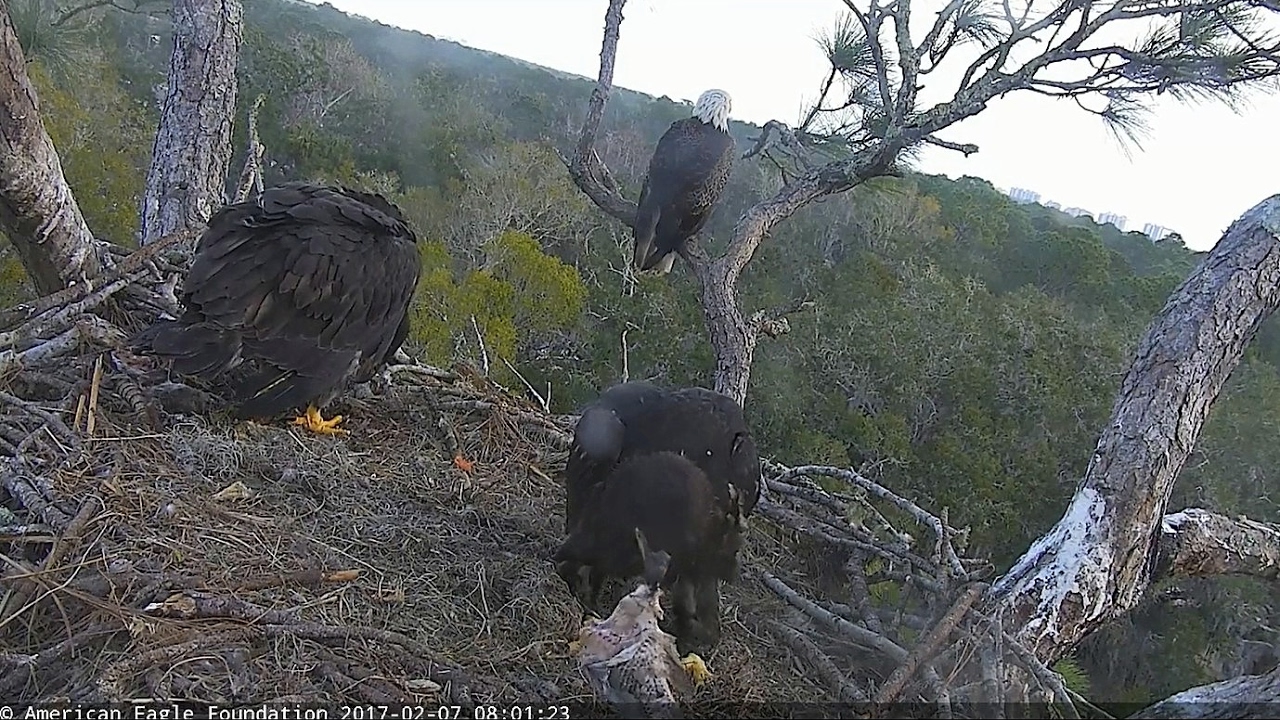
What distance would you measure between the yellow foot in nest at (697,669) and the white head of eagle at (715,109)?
154 inches

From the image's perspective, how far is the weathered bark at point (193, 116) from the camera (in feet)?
12.7

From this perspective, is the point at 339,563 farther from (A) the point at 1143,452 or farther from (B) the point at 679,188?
(B) the point at 679,188

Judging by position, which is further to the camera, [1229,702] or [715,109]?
[715,109]

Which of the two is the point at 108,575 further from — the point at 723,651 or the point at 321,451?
the point at 723,651

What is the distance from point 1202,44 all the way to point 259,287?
12.2 ft

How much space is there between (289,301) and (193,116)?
4.55 ft

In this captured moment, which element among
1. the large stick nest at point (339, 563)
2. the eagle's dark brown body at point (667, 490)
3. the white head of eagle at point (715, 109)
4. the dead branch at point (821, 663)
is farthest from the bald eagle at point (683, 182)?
the dead branch at point (821, 663)

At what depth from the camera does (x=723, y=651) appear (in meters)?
2.45

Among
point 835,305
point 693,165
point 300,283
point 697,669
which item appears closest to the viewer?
point 697,669

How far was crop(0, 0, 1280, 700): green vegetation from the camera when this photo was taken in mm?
10039

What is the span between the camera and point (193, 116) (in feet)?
13.0

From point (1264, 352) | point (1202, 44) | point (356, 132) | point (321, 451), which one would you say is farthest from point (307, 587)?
point (356, 132)

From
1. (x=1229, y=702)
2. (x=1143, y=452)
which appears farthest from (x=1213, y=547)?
(x=1229, y=702)

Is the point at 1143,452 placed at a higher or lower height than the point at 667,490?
higher
